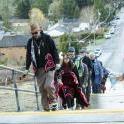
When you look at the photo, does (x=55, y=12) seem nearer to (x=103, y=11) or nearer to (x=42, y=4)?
(x=42, y=4)

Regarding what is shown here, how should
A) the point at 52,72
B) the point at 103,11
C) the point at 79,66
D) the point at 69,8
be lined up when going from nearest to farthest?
the point at 52,72 → the point at 79,66 → the point at 103,11 → the point at 69,8

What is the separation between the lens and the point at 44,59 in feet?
30.9

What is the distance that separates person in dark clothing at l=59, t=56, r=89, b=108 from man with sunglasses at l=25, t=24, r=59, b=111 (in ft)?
2.06

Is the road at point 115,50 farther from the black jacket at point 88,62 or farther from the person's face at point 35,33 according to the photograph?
the person's face at point 35,33

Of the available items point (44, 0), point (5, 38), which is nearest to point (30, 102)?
point (5, 38)

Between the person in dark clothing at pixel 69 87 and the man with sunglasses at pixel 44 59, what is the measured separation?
0.63m

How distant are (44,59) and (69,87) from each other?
4.34ft

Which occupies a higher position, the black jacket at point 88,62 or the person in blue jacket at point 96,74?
the black jacket at point 88,62

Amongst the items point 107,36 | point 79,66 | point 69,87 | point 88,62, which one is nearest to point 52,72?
point 69,87

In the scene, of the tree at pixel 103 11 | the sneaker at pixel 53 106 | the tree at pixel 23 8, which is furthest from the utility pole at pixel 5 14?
the sneaker at pixel 53 106

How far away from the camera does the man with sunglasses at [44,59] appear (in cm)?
938

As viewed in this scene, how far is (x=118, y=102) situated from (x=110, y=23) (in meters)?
104

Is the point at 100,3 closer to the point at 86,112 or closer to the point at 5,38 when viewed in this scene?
the point at 5,38

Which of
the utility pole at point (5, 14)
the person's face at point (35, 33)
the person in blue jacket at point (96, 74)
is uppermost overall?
the person's face at point (35, 33)
